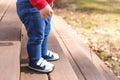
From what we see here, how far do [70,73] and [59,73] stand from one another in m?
0.09

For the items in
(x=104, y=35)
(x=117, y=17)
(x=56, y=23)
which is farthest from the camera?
(x=117, y=17)

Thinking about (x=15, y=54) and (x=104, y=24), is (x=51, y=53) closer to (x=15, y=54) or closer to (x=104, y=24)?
(x=15, y=54)

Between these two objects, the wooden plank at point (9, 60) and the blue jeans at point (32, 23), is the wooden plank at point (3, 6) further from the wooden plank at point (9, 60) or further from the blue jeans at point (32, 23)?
the blue jeans at point (32, 23)

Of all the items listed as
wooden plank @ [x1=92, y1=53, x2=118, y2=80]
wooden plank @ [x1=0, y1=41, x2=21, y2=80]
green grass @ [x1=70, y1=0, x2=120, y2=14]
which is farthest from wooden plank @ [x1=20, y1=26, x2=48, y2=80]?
green grass @ [x1=70, y1=0, x2=120, y2=14]

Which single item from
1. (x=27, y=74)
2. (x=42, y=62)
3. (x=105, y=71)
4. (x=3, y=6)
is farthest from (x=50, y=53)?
(x=3, y=6)

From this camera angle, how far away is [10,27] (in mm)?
3439

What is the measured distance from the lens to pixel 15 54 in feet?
7.86

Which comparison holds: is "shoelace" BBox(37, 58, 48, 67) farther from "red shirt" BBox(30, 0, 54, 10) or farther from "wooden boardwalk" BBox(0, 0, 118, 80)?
"red shirt" BBox(30, 0, 54, 10)

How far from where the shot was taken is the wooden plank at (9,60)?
6.70 ft

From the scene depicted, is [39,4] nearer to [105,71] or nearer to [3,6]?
[105,71]

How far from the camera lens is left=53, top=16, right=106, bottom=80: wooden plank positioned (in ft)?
9.08

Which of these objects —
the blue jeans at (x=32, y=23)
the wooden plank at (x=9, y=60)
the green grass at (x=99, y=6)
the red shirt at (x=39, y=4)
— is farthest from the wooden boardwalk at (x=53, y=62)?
the green grass at (x=99, y=6)

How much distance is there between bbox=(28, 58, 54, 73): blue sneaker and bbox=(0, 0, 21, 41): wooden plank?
19.6 inches

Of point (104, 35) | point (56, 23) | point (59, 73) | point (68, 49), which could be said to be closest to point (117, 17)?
point (104, 35)
